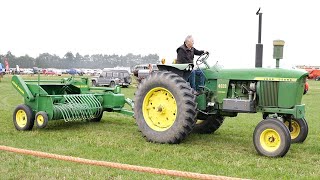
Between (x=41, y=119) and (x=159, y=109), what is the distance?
2.48 metres

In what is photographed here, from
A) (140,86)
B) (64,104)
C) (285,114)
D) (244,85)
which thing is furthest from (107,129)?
(285,114)

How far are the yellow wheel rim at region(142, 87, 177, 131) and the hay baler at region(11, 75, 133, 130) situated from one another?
4.40 ft

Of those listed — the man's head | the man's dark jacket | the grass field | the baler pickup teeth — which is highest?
the man's head

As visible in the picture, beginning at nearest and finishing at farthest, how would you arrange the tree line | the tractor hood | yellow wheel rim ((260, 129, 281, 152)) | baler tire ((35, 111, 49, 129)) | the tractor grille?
yellow wheel rim ((260, 129, 281, 152)), the tractor hood, the tractor grille, baler tire ((35, 111, 49, 129)), the tree line

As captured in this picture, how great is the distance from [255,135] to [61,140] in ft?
11.2

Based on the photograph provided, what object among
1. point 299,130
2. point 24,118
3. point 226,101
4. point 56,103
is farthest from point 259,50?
point 24,118

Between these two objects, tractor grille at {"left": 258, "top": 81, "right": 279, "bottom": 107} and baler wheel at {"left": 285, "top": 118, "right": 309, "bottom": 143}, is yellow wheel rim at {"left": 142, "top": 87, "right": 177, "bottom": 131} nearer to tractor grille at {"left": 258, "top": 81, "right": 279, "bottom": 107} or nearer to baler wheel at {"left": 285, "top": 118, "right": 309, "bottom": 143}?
tractor grille at {"left": 258, "top": 81, "right": 279, "bottom": 107}

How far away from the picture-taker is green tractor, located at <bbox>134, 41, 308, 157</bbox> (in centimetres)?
662

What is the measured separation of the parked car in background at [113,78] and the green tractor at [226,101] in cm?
2431

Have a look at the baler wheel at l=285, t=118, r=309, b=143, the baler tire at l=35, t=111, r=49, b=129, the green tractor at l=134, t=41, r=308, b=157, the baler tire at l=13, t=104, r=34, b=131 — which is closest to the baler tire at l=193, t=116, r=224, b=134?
the green tractor at l=134, t=41, r=308, b=157

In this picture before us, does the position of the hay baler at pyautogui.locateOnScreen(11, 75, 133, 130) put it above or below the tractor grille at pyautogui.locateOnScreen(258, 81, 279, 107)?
below

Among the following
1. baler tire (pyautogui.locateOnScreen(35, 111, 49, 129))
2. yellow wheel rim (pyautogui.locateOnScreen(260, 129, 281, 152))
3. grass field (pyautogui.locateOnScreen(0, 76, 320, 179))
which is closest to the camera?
grass field (pyautogui.locateOnScreen(0, 76, 320, 179))

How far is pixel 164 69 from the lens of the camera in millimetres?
8055

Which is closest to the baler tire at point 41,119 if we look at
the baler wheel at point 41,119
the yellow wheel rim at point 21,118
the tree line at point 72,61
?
the baler wheel at point 41,119
